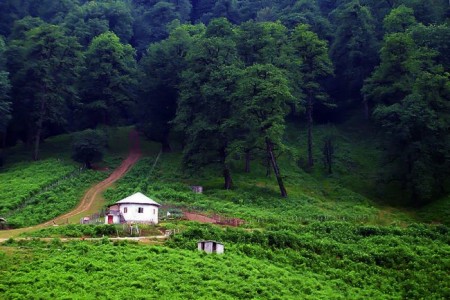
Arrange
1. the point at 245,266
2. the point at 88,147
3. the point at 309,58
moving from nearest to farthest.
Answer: the point at 245,266 < the point at 88,147 < the point at 309,58

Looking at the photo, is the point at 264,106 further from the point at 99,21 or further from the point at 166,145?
the point at 99,21

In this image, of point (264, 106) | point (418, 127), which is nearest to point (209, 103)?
point (264, 106)

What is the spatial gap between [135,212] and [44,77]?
34.6 m

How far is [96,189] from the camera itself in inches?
2744

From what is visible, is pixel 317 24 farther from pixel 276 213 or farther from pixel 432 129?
pixel 276 213

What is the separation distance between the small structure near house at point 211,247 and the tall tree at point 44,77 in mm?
40839

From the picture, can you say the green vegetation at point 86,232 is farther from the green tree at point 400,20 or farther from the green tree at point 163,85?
the green tree at point 400,20

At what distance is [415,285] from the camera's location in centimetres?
4481

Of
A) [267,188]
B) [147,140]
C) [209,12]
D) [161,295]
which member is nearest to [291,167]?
[267,188]

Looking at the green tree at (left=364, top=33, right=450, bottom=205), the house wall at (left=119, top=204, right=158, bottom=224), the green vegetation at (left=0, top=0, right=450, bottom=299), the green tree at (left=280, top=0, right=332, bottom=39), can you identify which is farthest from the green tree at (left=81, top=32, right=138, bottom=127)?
the green tree at (left=364, top=33, right=450, bottom=205)

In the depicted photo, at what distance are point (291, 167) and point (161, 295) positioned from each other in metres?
41.8

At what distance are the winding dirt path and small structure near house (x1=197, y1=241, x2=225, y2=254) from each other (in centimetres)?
1583

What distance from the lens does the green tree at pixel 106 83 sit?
86188 mm

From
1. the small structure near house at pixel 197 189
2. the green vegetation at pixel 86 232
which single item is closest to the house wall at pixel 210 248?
the green vegetation at pixel 86 232
